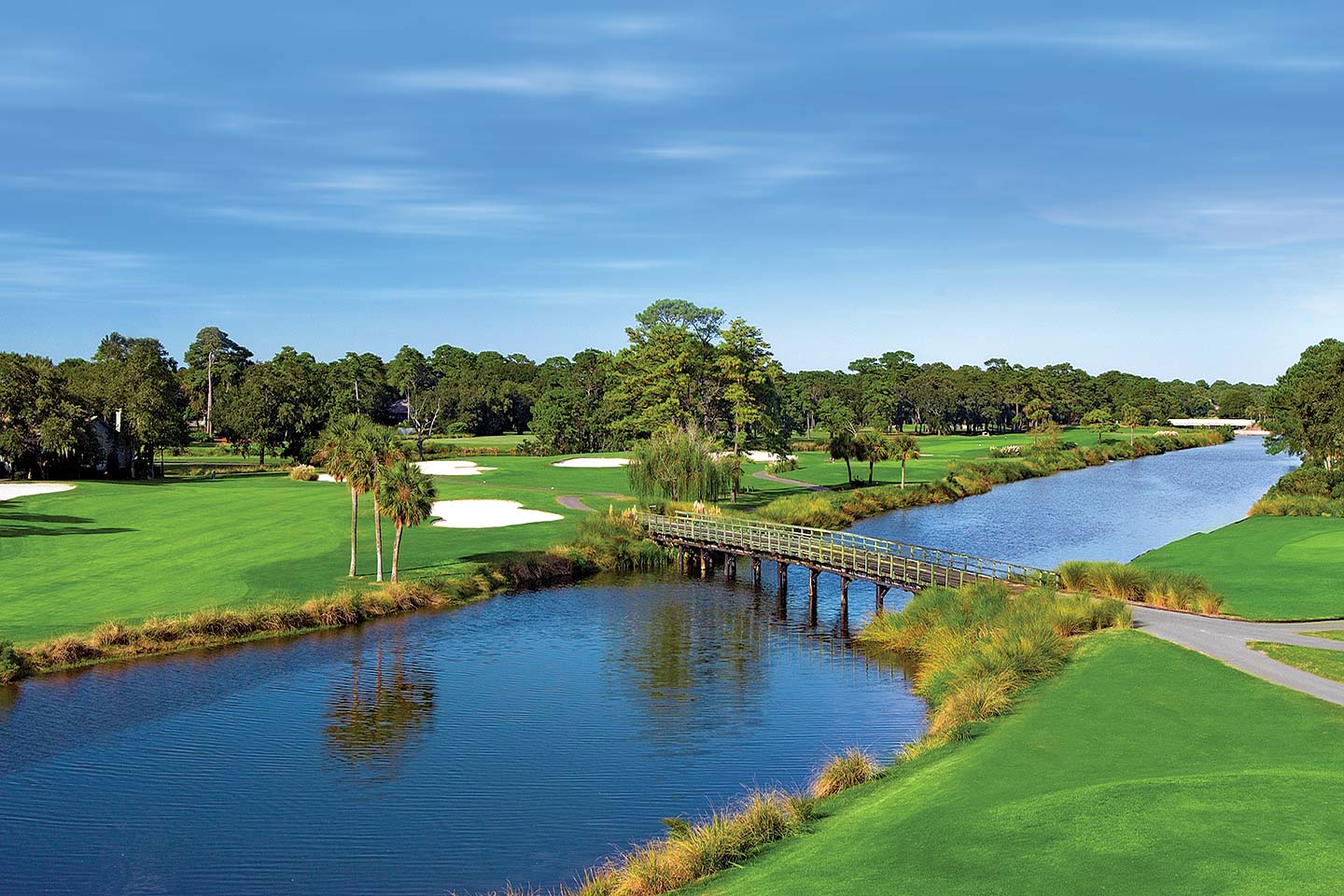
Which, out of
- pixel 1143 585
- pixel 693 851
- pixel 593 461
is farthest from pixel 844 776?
pixel 593 461

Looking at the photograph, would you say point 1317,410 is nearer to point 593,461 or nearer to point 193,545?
point 593,461

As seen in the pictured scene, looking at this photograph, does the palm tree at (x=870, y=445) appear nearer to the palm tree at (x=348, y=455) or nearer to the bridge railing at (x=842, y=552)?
the bridge railing at (x=842, y=552)

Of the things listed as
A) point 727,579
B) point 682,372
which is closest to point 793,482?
point 682,372

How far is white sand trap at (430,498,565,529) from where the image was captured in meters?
64.0

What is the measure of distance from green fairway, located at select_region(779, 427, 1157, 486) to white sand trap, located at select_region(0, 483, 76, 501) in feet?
199

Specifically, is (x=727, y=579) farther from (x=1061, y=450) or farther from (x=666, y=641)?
(x=1061, y=450)

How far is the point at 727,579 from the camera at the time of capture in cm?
5534

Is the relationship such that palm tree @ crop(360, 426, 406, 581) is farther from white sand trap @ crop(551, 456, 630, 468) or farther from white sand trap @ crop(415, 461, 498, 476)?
white sand trap @ crop(551, 456, 630, 468)

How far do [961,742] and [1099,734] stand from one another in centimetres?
293

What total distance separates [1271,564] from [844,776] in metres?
33.2

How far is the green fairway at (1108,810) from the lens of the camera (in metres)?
14.5

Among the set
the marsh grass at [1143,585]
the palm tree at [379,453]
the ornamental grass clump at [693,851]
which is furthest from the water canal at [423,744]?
the marsh grass at [1143,585]

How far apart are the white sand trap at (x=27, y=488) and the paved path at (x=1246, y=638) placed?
70364mm

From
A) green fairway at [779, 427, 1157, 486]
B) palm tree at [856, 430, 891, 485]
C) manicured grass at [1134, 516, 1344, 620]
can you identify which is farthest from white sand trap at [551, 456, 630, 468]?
manicured grass at [1134, 516, 1344, 620]
